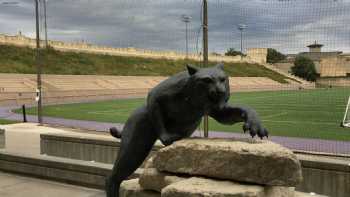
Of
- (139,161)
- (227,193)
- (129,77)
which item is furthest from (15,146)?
(129,77)

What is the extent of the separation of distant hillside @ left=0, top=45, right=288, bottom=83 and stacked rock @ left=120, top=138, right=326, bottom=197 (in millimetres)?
41234

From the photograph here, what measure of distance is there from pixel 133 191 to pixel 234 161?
49.0 inches

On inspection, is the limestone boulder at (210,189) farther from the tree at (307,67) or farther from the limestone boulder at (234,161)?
the tree at (307,67)

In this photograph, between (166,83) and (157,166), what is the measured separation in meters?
0.74

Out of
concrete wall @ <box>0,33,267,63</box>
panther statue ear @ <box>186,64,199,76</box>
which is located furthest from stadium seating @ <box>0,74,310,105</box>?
panther statue ear @ <box>186,64,199,76</box>

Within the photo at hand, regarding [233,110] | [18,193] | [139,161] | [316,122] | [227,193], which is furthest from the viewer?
[316,122]

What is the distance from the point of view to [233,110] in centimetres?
397

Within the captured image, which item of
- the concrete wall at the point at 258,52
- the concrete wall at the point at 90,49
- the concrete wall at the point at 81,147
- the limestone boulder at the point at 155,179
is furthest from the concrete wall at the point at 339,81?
the concrete wall at the point at 90,49

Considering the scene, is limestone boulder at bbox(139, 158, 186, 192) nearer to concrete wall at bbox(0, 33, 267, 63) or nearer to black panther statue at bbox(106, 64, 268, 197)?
black panther statue at bbox(106, 64, 268, 197)

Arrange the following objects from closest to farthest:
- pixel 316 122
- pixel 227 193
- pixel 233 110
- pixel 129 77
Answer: pixel 227 193, pixel 233 110, pixel 316 122, pixel 129 77

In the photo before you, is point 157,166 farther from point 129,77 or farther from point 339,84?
point 129,77

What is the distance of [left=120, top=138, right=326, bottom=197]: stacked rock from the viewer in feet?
11.4

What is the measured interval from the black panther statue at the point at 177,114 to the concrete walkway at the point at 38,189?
2.67m

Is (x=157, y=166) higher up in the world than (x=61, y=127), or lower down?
higher up
